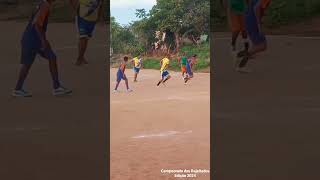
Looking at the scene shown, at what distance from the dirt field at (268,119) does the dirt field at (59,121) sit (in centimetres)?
152

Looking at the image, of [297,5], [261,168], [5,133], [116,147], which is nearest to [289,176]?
[261,168]

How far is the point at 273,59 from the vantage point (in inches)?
356

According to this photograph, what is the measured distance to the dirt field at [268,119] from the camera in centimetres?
483

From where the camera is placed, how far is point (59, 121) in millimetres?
6023

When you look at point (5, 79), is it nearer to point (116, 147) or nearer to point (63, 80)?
point (63, 80)

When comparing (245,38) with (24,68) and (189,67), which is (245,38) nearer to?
(24,68)

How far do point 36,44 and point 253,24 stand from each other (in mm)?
3196

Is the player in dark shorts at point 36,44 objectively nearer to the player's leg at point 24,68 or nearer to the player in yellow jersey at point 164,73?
the player's leg at point 24,68

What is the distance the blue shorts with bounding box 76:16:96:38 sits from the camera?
6457 mm

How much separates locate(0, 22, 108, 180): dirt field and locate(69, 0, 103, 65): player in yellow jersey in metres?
0.14

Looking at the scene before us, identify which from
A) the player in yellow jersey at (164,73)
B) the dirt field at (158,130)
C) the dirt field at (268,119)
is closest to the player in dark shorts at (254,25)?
the dirt field at (268,119)

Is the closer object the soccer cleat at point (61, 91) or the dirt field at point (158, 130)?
the dirt field at point (158, 130)

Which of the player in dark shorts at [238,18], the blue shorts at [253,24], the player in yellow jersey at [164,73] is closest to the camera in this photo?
the blue shorts at [253,24]

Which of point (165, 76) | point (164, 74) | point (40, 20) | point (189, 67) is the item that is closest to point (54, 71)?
point (40, 20)
